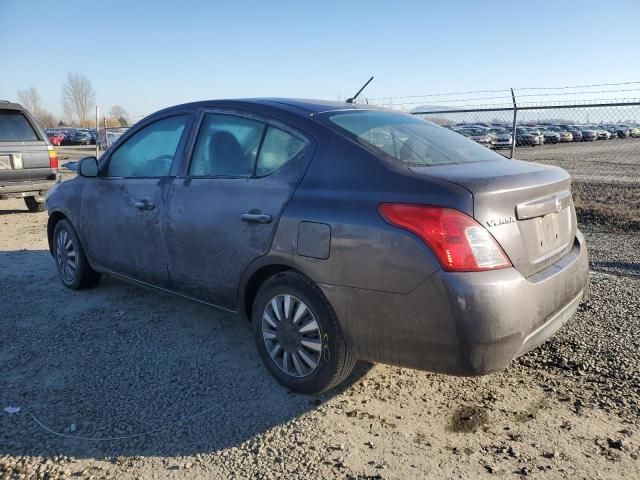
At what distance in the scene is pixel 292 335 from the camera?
118 inches

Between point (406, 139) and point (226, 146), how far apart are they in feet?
3.80

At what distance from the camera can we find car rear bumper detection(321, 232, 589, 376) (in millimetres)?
2361

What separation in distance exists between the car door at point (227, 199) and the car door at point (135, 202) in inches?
7.2

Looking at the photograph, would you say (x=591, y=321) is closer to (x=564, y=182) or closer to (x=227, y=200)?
(x=564, y=182)

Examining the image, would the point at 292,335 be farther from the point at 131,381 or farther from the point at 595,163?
the point at 595,163

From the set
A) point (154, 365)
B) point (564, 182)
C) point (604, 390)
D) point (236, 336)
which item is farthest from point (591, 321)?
point (154, 365)

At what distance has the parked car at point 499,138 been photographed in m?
25.2

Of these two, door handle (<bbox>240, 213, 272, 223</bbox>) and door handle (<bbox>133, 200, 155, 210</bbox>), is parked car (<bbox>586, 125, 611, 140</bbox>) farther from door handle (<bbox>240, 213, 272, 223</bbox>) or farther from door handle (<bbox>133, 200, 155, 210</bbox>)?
door handle (<bbox>240, 213, 272, 223</bbox>)

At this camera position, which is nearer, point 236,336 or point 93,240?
point 236,336

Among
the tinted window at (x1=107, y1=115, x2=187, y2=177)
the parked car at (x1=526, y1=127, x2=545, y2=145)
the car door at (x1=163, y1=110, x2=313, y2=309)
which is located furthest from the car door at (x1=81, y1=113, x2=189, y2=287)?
the parked car at (x1=526, y1=127, x2=545, y2=145)

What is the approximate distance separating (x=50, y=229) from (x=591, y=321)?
482 centimetres

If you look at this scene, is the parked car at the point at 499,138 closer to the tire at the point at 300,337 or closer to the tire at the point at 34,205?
the tire at the point at 34,205

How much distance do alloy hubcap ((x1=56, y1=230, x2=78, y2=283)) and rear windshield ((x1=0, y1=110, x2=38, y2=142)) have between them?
4.74 meters

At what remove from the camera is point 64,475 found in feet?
7.81
